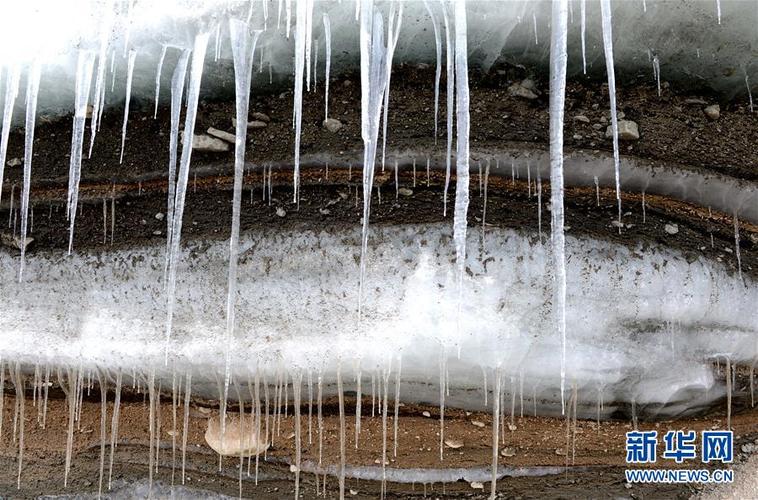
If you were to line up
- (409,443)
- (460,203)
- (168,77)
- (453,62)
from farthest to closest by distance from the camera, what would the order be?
1. (409,443)
2. (168,77)
3. (453,62)
4. (460,203)

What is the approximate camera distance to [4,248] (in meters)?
3.47

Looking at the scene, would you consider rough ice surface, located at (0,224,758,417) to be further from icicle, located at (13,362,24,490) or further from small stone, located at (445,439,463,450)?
small stone, located at (445,439,463,450)

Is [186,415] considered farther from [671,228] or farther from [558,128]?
[671,228]

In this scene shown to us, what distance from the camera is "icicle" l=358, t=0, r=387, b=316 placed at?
2969 mm

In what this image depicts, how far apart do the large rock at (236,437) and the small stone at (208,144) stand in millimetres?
1509

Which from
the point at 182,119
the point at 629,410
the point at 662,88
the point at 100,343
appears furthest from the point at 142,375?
the point at 662,88

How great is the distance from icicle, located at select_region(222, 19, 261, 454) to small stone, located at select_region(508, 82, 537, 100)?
1.30 metres

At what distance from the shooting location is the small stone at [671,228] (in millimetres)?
3332

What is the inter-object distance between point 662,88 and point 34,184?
334cm

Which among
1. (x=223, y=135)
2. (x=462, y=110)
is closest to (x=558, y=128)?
(x=462, y=110)

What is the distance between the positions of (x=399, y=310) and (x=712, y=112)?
1.94 metres

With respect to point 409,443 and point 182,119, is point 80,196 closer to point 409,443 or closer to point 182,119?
point 182,119

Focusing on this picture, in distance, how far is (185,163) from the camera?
10.5ft

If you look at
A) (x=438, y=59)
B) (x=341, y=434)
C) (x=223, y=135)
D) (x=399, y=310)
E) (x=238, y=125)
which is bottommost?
(x=341, y=434)
